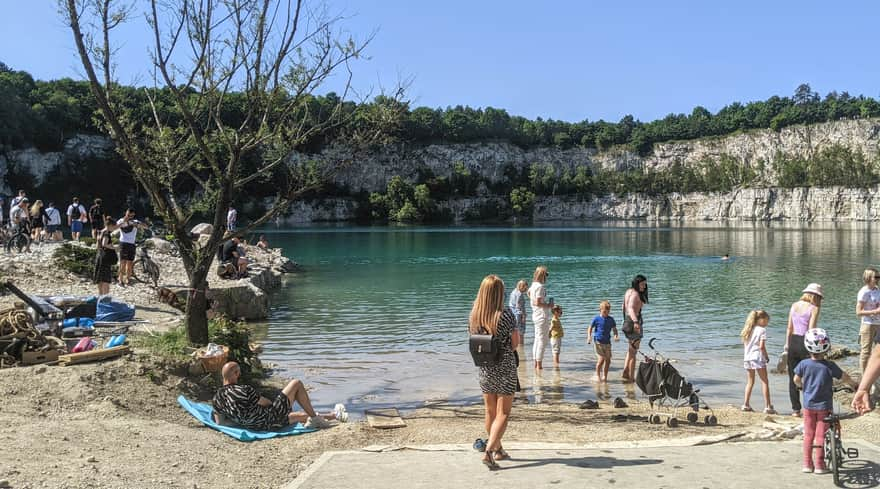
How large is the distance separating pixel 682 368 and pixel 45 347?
12.4 m

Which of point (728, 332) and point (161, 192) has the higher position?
point (161, 192)

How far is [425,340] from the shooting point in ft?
61.4

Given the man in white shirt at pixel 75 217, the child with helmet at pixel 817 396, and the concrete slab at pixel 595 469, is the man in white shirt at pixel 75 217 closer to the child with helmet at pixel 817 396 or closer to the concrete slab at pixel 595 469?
the concrete slab at pixel 595 469

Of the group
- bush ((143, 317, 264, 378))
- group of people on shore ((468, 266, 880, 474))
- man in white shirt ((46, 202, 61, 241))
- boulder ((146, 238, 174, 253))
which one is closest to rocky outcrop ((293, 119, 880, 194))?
man in white shirt ((46, 202, 61, 241))

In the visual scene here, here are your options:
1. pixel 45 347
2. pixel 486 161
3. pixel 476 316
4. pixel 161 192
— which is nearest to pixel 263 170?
pixel 161 192

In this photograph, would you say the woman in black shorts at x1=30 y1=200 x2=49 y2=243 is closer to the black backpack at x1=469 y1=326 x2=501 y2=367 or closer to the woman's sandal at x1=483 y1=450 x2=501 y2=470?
the black backpack at x1=469 y1=326 x2=501 y2=367

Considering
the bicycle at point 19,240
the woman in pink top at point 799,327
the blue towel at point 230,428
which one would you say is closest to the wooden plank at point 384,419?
the blue towel at point 230,428

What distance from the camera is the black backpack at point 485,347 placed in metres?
7.19

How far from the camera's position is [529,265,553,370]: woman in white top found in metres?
13.9

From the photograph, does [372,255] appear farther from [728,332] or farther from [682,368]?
[682,368]

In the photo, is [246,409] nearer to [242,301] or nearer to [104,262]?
[104,262]

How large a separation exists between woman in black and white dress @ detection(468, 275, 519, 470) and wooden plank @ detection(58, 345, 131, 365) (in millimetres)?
6442

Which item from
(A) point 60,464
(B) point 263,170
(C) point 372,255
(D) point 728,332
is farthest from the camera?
(C) point 372,255

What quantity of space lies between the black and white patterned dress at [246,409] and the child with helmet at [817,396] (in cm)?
618
